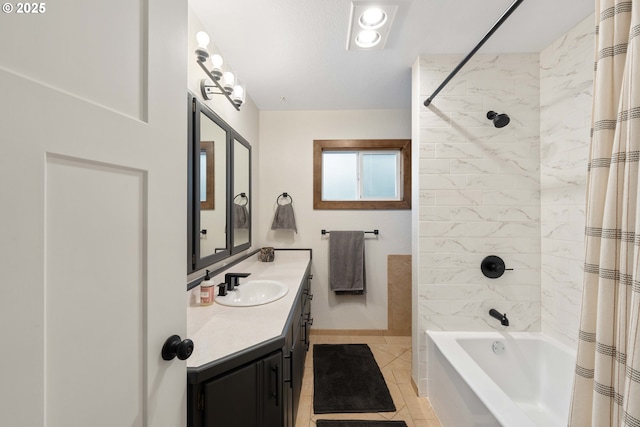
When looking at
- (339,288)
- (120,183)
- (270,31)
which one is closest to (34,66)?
(120,183)

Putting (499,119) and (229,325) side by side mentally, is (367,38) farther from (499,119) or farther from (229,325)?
(229,325)

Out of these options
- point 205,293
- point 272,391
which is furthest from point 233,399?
point 205,293

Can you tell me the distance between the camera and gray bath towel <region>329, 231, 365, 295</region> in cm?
257

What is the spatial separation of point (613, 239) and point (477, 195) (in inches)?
47.1

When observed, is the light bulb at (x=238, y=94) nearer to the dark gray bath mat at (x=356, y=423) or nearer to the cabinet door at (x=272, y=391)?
the cabinet door at (x=272, y=391)

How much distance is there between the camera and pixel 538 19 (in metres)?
1.45

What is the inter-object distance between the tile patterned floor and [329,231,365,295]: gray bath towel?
0.53 metres

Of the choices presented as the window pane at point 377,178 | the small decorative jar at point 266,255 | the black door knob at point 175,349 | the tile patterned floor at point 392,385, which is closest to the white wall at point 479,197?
the tile patterned floor at point 392,385

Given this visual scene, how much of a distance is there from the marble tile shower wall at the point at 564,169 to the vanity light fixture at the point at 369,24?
1149 mm

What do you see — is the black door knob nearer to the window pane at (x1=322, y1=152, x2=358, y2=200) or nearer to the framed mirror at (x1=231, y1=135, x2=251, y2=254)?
the framed mirror at (x1=231, y1=135, x2=251, y2=254)

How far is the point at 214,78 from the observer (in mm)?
1427

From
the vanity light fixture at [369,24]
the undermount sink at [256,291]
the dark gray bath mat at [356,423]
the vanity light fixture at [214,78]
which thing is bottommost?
the dark gray bath mat at [356,423]

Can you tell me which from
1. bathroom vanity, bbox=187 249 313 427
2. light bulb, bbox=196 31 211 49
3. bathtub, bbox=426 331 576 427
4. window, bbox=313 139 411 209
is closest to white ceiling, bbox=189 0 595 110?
light bulb, bbox=196 31 211 49

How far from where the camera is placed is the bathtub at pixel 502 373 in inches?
53.8
